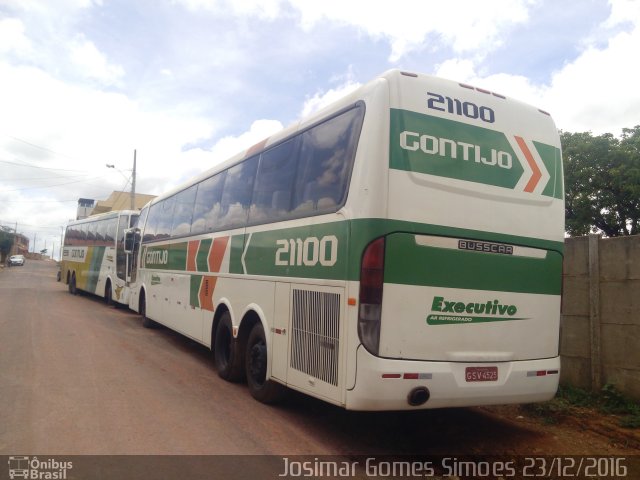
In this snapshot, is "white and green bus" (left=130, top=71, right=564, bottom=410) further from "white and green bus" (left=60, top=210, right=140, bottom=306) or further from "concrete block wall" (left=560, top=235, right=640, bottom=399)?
"white and green bus" (left=60, top=210, right=140, bottom=306)

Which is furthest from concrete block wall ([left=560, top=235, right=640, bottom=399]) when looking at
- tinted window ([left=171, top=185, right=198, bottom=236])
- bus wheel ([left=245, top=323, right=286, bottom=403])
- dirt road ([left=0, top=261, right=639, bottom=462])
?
tinted window ([left=171, top=185, right=198, bottom=236])

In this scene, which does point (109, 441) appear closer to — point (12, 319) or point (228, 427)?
point (228, 427)

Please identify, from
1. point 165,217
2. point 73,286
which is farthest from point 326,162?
point 73,286

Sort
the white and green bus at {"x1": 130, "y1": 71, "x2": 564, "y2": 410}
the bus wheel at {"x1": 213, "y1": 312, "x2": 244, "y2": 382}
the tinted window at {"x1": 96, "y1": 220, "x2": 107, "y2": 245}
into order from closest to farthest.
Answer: the white and green bus at {"x1": 130, "y1": 71, "x2": 564, "y2": 410}, the bus wheel at {"x1": 213, "y1": 312, "x2": 244, "y2": 382}, the tinted window at {"x1": 96, "y1": 220, "x2": 107, "y2": 245}

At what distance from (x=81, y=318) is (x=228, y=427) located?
10144 millimetres

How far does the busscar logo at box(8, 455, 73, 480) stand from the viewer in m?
4.05

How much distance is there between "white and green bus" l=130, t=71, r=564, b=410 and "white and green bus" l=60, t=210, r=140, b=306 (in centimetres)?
1024

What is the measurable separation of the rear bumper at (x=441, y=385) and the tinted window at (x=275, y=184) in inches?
89.0

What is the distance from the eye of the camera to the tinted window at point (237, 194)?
715 centimetres

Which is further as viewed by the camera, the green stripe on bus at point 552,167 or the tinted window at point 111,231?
the tinted window at point 111,231

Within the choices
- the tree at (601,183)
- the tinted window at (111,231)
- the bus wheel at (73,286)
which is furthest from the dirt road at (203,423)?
the tree at (601,183)

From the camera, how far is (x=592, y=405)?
6207mm

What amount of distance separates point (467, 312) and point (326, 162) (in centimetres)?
203

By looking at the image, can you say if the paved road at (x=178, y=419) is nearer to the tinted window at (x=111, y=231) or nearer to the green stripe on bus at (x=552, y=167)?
the green stripe on bus at (x=552, y=167)
